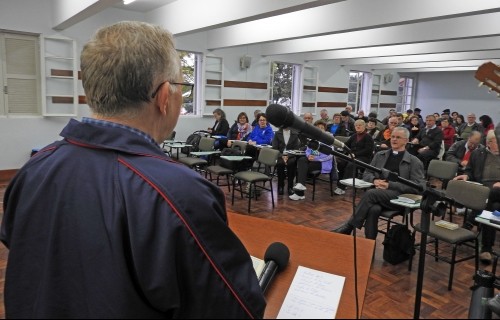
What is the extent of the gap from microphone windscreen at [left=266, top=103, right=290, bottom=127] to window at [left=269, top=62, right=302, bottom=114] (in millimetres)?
8962

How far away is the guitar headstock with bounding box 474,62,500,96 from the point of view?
1.68 meters

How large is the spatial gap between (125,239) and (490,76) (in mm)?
1763

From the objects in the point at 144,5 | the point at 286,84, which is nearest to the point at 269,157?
the point at 144,5

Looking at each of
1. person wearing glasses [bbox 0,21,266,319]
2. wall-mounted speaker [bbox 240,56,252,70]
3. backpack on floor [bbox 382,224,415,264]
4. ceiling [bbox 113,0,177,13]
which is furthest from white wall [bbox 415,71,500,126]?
person wearing glasses [bbox 0,21,266,319]

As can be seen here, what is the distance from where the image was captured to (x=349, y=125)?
8484 millimetres

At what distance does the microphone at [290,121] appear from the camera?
1044 mm

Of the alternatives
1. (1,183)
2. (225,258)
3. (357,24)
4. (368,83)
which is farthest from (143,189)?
(368,83)

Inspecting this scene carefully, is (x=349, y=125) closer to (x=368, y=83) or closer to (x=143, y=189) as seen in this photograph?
(x=368, y=83)

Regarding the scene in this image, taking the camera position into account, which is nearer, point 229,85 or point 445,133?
point 445,133

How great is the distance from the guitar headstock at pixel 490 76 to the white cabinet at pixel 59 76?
6340 mm

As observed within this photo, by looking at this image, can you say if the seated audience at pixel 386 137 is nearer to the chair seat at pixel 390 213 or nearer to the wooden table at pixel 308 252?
the chair seat at pixel 390 213

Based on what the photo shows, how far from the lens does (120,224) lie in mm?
653

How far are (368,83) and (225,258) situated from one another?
1316 centimetres

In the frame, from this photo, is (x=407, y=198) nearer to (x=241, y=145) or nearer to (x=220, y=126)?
(x=241, y=145)
